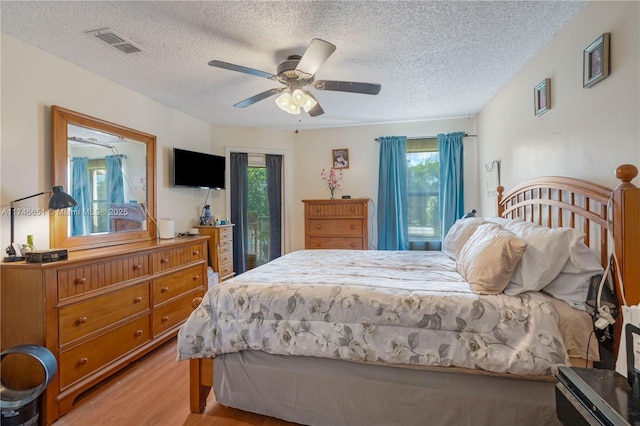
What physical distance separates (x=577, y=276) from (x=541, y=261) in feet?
0.52

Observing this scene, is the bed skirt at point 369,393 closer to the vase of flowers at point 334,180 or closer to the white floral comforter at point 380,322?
the white floral comforter at point 380,322

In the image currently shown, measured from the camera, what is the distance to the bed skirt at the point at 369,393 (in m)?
1.38

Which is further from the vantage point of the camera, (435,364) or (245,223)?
(245,223)

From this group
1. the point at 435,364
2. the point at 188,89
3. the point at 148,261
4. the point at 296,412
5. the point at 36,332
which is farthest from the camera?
the point at 188,89

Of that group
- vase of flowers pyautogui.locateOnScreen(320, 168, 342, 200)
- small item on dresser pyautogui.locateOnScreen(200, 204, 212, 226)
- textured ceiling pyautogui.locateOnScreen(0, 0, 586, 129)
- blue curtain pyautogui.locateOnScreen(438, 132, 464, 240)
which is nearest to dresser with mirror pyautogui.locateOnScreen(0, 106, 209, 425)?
textured ceiling pyautogui.locateOnScreen(0, 0, 586, 129)

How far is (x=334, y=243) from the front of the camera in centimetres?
398

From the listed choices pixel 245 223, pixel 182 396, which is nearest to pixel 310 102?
pixel 182 396

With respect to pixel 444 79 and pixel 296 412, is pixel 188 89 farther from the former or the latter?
pixel 296 412

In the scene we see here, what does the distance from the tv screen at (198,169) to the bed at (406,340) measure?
222cm

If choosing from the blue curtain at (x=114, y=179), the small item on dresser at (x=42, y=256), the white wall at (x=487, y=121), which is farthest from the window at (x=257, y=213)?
the small item on dresser at (x=42, y=256)

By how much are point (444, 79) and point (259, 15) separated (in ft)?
5.88

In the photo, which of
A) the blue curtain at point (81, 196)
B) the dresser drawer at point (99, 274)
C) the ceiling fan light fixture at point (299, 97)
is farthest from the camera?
the blue curtain at point (81, 196)

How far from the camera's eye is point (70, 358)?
187cm

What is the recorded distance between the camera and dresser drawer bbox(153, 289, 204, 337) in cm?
258
